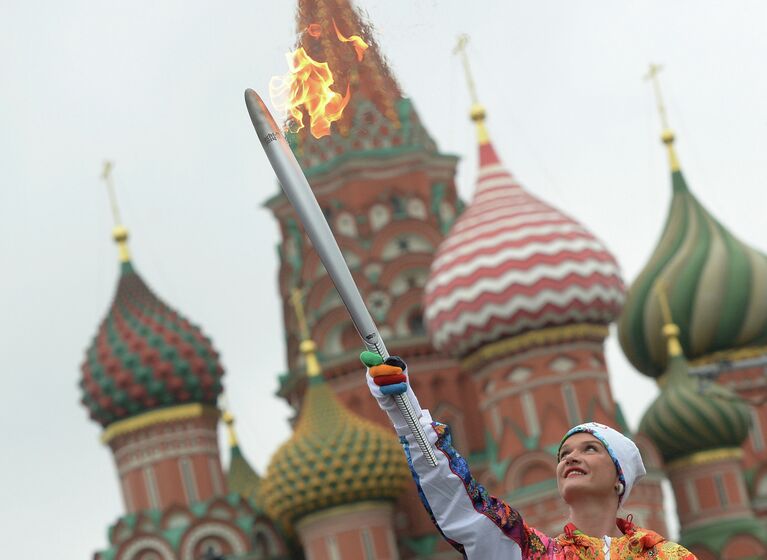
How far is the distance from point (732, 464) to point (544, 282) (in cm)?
347

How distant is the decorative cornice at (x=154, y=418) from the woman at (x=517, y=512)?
72.8 ft

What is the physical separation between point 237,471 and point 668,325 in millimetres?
6088

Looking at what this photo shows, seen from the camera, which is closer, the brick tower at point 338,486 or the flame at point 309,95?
the flame at point 309,95

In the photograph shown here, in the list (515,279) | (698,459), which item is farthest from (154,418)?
(698,459)

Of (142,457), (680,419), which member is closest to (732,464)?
(680,419)

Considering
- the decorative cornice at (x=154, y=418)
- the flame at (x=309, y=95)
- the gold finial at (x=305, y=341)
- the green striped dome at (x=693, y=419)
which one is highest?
the gold finial at (x=305, y=341)

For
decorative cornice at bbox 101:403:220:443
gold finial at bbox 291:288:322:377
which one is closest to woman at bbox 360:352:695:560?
gold finial at bbox 291:288:322:377

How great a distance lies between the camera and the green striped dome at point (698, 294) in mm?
29250

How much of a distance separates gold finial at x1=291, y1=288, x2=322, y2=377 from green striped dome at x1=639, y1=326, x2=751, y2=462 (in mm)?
4122

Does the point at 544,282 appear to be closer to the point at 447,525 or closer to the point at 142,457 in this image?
the point at 142,457

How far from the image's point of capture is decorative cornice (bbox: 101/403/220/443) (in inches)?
1079

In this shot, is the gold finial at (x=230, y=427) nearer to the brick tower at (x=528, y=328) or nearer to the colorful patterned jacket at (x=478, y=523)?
the brick tower at (x=528, y=328)

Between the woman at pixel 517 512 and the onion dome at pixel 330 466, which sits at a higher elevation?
the onion dome at pixel 330 466

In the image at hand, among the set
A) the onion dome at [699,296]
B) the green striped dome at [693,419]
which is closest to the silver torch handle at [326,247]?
the green striped dome at [693,419]
